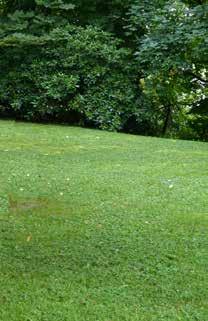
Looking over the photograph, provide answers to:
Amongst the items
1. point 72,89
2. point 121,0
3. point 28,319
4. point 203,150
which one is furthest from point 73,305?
point 121,0

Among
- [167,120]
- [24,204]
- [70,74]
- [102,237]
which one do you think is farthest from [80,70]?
[102,237]

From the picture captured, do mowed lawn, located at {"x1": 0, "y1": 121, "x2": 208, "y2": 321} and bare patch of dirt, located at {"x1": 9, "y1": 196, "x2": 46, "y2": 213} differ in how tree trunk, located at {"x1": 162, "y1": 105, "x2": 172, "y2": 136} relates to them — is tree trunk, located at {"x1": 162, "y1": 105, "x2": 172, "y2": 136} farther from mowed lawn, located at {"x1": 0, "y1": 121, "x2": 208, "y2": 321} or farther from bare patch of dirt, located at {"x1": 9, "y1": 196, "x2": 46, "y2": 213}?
bare patch of dirt, located at {"x1": 9, "y1": 196, "x2": 46, "y2": 213}

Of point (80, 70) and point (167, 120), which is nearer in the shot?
point (80, 70)

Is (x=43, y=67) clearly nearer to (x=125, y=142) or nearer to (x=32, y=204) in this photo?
(x=125, y=142)

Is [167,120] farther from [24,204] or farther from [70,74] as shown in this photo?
[24,204]

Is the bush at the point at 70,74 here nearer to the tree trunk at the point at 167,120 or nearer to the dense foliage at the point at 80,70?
the dense foliage at the point at 80,70

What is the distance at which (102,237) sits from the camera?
→ 13.4ft

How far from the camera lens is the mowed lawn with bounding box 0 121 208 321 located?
3.08 m

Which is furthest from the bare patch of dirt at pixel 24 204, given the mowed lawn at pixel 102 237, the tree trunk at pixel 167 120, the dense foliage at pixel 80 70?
the tree trunk at pixel 167 120

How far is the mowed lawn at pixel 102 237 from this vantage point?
121 inches

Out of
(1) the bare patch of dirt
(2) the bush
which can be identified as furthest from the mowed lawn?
(2) the bush

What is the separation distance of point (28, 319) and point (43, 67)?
8586mm

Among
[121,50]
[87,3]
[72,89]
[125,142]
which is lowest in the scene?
[125,142]

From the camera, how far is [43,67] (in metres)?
11.0
